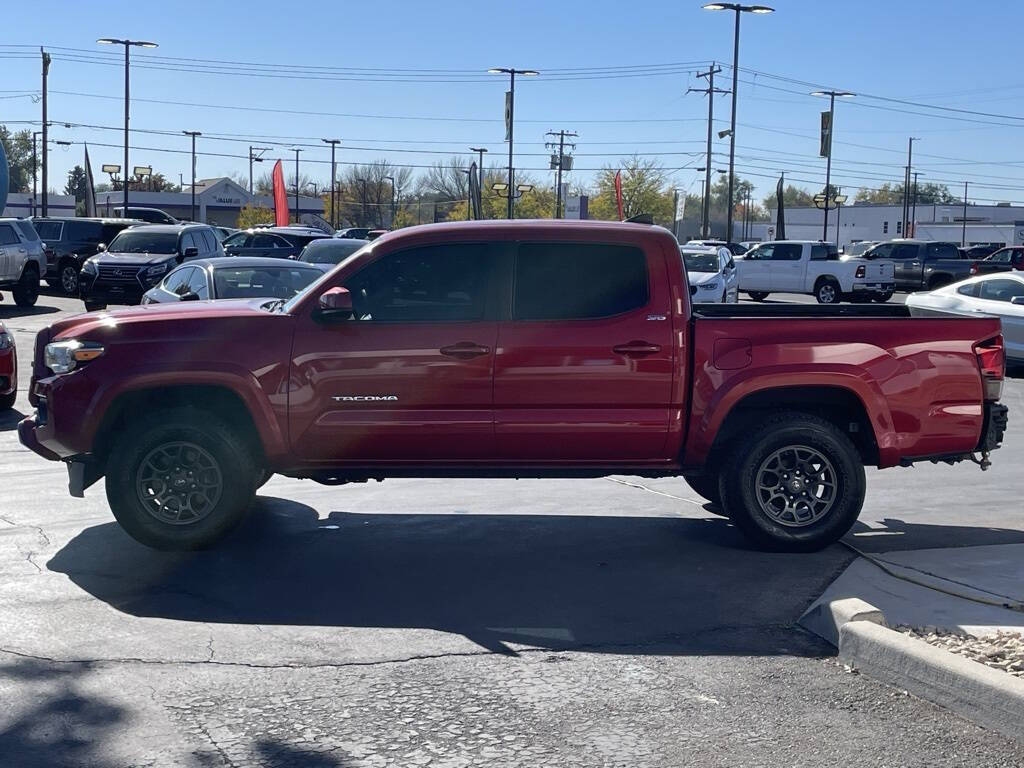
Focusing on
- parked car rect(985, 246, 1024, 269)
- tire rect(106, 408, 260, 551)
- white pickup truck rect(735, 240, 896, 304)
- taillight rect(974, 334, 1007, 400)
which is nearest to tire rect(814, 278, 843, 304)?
white pickup truck rect(735, 240, 896, 304)

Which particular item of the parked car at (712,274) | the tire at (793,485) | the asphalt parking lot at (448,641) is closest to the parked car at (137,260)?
the parked car at (712,274)

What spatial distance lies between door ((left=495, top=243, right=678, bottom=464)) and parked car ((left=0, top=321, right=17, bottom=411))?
760 centimetres

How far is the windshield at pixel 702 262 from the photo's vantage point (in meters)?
29.9

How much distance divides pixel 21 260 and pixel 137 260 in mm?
2930

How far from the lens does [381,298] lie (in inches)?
290

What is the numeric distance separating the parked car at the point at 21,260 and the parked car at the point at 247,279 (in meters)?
13.9

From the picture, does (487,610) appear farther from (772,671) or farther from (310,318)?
(310,318)

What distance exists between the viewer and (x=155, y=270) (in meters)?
25.8

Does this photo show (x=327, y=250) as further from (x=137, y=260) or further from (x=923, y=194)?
(x=923, y=194)

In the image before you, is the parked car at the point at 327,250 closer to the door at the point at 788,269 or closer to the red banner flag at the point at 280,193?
the door at the point at 788,269

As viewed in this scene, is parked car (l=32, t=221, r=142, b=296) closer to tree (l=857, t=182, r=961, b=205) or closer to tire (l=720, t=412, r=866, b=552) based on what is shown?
tire (l=720, t=412, r=866, b=552)

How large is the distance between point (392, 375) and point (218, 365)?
101 centimetres

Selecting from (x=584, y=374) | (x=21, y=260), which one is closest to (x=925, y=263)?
(x=21, y=260)

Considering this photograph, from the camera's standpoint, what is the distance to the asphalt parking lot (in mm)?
4566
